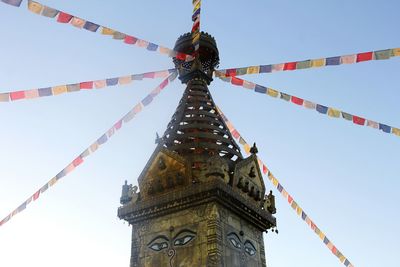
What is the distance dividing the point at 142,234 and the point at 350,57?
1024cm

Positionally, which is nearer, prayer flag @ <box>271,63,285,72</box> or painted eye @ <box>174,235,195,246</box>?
painted eye @ <box>174,235,195,246</box>

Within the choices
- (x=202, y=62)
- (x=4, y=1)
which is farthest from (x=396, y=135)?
(x=4, y=1)

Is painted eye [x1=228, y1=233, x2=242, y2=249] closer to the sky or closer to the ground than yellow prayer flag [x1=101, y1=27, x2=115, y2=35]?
closer to the ground

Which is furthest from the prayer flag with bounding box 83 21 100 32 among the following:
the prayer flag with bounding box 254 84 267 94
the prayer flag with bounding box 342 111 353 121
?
the prayer flag with bounding box 342 111 353 121

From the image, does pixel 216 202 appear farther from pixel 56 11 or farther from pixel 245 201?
pixel 56 11

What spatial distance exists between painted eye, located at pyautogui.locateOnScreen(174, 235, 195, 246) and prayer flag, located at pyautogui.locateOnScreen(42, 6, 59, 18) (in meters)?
8.94

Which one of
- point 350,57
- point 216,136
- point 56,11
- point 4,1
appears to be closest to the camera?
point 4,1

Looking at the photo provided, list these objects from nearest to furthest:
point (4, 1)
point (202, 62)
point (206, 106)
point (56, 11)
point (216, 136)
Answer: point (4, 1), point (56, 11), point (216, 136), point (206, 106), point (202, 62)

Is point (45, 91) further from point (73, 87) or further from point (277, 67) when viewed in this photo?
point (277, 67)

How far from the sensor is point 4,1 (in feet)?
47.3

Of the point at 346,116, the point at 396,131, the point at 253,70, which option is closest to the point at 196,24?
the point at 253,70

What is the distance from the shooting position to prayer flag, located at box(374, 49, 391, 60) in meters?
17.0

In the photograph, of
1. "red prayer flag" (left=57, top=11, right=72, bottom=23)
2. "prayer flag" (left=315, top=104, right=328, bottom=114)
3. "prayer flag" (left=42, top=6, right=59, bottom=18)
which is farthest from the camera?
"prayer flag" (left=315, top=104, right=328, bottom=114)

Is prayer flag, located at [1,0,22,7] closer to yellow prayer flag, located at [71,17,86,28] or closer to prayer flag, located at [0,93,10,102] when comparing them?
yellow prayer flag, located at [71,17,86,28]
